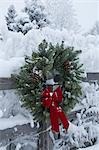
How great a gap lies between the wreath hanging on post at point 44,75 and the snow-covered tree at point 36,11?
10519mm

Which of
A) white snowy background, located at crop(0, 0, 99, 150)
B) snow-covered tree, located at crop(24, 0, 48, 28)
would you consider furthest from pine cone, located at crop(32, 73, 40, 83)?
Answer: snow-covered tree, located at crop(24, 0, 48, 28)

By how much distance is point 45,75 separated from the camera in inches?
127

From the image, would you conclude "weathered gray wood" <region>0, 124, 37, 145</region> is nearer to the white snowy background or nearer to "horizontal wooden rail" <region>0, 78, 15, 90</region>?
the white snowy background

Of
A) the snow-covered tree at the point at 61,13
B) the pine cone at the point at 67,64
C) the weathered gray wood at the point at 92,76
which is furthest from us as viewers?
the snow-covered tree at the point at 61,13

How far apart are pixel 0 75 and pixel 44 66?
39cm

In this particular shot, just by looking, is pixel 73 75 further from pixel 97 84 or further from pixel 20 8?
pixel 20 8

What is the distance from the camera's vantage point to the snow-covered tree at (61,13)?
14.2 m

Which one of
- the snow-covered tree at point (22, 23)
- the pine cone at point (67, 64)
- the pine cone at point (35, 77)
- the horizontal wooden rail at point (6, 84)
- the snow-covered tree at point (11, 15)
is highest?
the snow-covered tree at point (11, 15)

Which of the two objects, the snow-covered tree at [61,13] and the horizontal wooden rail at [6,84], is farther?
the snow-covered tree at [61,13]

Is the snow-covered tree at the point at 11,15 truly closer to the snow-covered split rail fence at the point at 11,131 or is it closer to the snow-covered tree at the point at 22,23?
the snow-covered tree at the point at 22,23

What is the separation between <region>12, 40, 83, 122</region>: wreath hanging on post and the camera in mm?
3133

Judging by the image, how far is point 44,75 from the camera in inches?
127

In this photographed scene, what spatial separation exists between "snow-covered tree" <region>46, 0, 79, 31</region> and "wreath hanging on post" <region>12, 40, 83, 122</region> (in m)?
10.7

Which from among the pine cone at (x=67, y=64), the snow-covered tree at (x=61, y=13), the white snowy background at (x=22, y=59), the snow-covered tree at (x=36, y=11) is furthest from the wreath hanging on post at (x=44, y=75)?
the snow-covered tree at (x=61, y=13)
